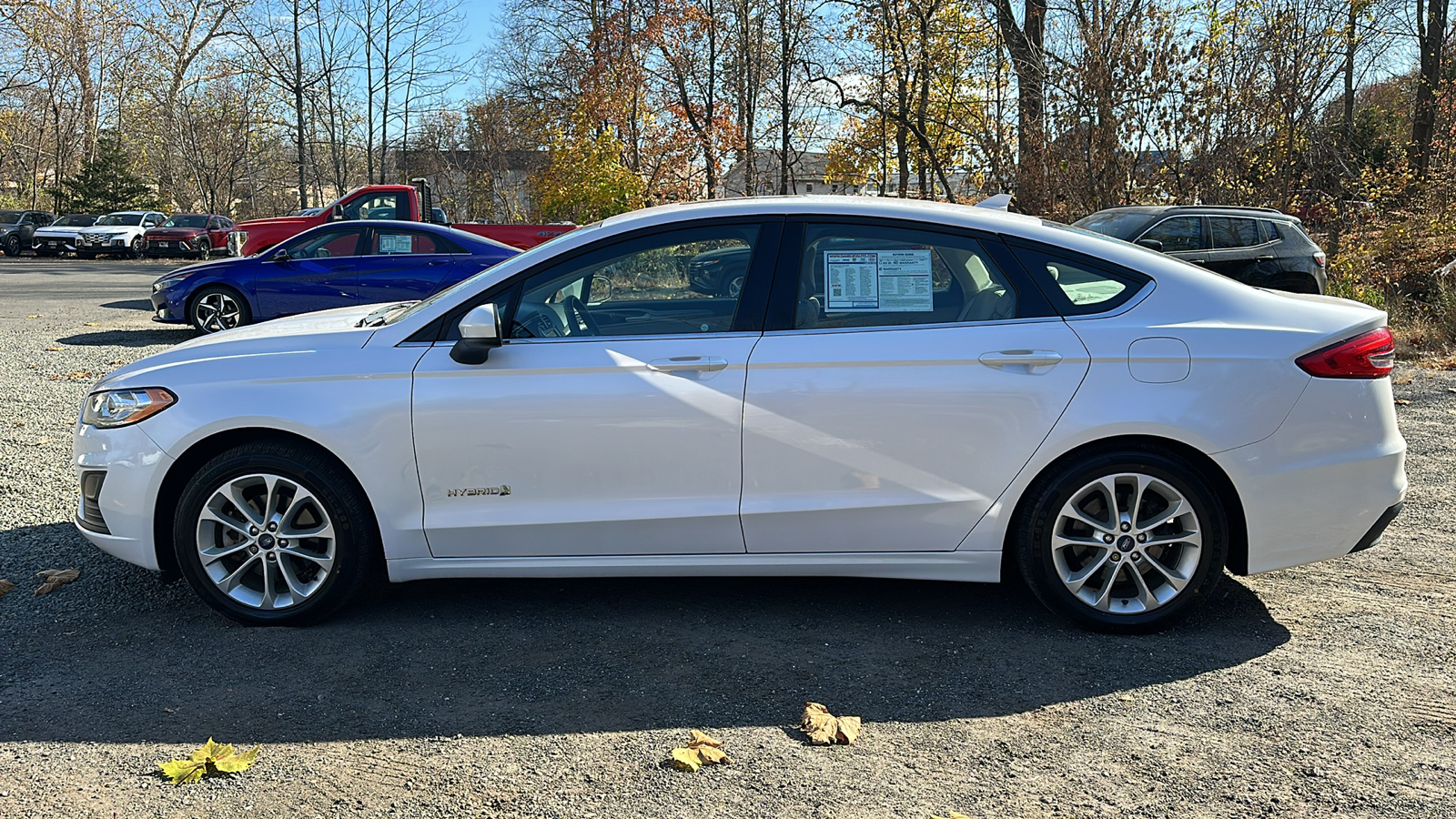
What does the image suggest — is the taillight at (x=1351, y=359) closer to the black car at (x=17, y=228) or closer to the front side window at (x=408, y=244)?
the front side window at (x=408, y=244)

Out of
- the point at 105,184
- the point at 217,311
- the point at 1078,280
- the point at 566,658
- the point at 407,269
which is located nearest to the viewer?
the point at 566,658

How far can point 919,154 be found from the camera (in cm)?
2641

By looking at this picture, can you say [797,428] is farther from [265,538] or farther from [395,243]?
[395,243]

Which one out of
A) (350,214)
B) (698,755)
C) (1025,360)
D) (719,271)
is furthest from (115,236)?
(698,755)

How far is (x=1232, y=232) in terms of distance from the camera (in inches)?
500

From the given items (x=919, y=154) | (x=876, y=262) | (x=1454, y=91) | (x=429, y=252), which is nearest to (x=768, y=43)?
(x=919, y=154)

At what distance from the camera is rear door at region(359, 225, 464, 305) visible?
12.3 m

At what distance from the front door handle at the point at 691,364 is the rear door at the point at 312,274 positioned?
929 cm

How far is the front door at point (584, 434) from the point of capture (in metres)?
3.90

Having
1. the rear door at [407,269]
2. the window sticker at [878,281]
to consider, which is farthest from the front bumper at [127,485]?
the rear door at [407,269]

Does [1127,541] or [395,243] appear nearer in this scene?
[1127,541]

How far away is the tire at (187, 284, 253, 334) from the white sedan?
8972mm

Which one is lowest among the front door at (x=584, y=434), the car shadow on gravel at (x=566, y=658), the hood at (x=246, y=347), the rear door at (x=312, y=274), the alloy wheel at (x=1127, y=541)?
the car shadow on gravel at (x=566, y=658)

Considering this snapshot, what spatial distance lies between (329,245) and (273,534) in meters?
9.33
